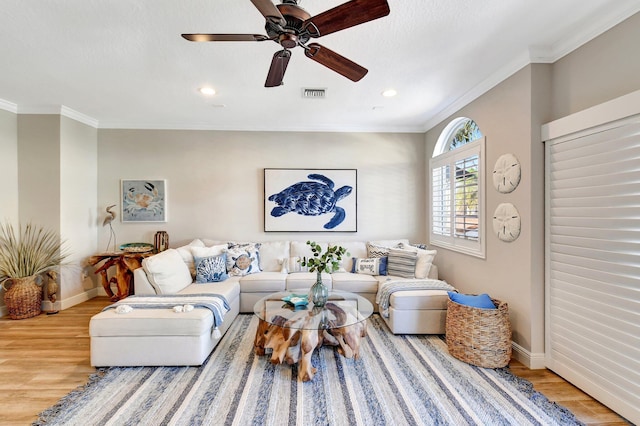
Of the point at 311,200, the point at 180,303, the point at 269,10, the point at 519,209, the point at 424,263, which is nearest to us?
the point at 269,10

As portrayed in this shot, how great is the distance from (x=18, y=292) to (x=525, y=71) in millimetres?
5876

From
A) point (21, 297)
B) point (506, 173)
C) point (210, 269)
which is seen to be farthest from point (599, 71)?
point (21, 297)

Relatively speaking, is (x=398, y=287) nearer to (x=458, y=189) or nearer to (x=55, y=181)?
(x=458, y=189)

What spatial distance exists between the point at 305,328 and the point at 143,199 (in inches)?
140

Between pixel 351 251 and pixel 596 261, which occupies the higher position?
pixel 596 261

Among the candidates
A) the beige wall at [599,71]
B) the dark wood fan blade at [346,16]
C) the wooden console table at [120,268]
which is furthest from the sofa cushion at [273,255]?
the beige wall at [599,71]

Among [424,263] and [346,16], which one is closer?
[346,16]

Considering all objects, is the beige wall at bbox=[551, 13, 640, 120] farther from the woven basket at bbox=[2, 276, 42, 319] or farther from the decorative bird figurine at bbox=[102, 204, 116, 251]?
the woven basket at bbox=[2, 276, 42, 319]

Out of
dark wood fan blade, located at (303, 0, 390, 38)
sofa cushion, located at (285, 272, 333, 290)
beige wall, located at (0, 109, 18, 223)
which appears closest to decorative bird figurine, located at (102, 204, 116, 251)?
beige wall, located at (0, 109, 18, 223)

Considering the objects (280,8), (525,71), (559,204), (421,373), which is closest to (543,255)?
(559,204)

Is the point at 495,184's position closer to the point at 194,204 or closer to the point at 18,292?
the point at 194,204

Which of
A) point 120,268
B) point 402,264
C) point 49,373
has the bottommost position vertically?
point 49,373

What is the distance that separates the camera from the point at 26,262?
3.51 meters

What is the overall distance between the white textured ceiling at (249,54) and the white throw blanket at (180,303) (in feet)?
7.04
